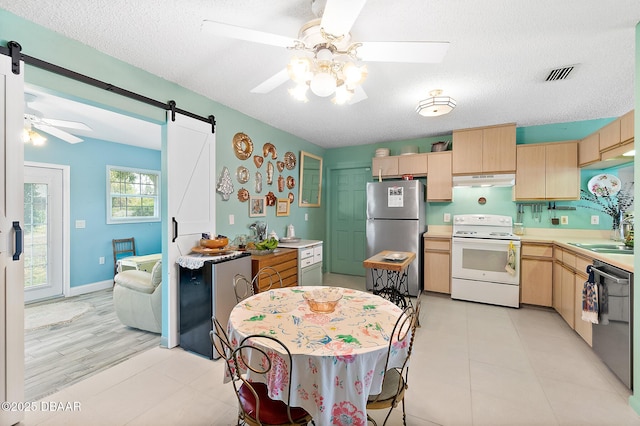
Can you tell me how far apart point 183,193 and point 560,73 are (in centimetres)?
349

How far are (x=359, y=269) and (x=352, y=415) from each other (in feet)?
13.7

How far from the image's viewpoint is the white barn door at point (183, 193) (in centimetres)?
257

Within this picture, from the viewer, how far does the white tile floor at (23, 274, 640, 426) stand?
5.72 ft


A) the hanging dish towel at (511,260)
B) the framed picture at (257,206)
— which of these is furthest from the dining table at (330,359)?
the hanging dish towel at (511,260)

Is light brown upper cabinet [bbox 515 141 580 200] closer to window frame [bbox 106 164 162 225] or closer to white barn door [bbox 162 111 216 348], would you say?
white barn door [bbox 162 111 216 348]

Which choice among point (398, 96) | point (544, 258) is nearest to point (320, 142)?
point (398, 96)

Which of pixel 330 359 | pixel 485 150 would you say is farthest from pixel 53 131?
pixel 485 150

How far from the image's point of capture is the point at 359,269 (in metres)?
5.25

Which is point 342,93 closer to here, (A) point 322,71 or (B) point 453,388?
(A) point 322,71

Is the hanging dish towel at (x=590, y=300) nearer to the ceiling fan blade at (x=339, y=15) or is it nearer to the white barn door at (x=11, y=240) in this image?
the ceiling fan blade at (x=339, y=15)

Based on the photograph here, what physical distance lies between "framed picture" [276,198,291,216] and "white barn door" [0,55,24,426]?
2.63 metres

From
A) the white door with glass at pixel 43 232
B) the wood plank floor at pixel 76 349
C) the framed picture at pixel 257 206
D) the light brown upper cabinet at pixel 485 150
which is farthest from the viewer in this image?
the white door with glass at pixel 43 232

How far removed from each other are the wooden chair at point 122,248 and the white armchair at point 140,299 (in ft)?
6.73

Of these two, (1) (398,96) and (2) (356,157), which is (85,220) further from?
(1) (398,96)
